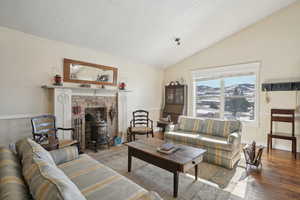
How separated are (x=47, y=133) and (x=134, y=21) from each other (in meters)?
2.91

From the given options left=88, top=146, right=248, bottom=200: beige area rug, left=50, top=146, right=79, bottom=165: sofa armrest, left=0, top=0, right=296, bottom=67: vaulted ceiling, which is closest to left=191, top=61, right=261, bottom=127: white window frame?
left=0, top=0, right=296, bottom=67: vaulted ceiling

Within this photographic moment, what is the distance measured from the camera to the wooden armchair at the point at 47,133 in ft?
8.39

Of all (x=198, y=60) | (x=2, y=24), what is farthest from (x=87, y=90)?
(x=198, y=60)

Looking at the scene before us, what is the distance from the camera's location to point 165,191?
2020 millimetres

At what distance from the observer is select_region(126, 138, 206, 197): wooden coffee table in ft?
6.28

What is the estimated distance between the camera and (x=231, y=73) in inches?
179

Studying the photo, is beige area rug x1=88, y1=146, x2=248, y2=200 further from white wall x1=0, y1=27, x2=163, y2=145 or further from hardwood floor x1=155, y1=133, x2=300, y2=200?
white wall x1=0, y1=27, x2=163, y2=145

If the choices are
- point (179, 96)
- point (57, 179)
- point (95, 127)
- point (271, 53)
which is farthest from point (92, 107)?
point (271, 53)

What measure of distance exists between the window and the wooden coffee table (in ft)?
9.67

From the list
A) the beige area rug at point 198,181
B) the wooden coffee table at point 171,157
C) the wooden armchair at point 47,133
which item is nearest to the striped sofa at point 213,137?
the beige area rug at point 198,181

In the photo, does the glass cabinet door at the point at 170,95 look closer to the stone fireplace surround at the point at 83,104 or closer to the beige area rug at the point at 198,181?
the stone fireplace surround at the point at 83,104

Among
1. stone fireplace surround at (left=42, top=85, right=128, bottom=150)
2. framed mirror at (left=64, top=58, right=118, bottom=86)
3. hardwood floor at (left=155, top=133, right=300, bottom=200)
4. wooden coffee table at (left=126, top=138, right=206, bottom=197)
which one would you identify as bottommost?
hardwood floor at (left=155, top=133, right=300, bottom=200)

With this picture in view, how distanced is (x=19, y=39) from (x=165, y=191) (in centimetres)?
372

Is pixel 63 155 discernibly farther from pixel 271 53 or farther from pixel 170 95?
pixel 271 53
